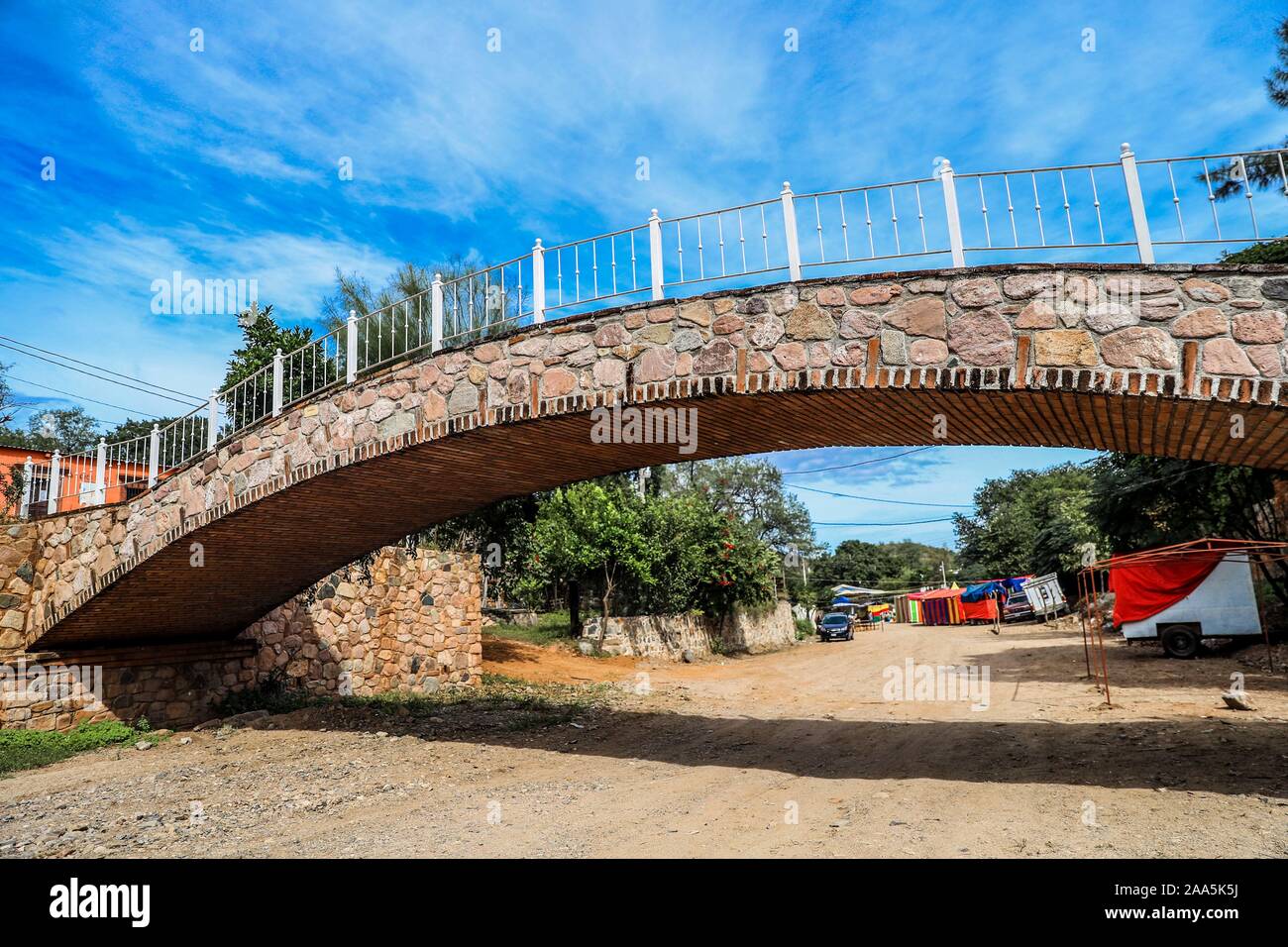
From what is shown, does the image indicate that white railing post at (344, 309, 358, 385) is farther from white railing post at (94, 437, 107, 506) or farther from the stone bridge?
white railing post at (94, 437, 107, 506)

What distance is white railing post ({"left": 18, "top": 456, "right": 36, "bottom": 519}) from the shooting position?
10.5 m

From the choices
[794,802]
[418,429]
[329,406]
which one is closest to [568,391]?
[418,429]

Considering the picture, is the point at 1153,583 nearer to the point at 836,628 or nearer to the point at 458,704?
the point at 458,704

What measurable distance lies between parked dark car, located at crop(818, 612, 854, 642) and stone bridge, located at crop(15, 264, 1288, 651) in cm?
2450

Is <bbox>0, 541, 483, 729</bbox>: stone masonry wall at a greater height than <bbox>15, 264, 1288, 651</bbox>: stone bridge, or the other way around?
<bbox>15, 264, 1288, 651</bbox>: stone bridge

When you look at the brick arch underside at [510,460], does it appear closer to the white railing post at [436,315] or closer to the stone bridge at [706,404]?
the stone bridge at [706,404]

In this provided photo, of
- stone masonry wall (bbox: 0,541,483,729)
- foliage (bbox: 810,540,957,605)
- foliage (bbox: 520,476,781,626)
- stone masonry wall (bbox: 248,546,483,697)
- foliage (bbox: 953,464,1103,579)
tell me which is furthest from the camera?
foliage (bbox: 810,540,957,605)

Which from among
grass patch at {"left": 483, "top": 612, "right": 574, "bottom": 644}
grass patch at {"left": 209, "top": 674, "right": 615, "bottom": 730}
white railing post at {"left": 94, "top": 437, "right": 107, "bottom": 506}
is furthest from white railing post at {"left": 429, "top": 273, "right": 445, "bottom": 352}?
grass patch at {"left": 483, "top": 612, "right": 574, "bottom": 644}

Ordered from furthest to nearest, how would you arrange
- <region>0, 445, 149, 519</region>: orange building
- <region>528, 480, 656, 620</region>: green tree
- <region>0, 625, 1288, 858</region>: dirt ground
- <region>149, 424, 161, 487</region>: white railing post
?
1. <region>528, 480, 656, 620</region>: green tree
2. <region>0, 445, 149, 519</region>: orange building
3. <region>149, 424, 161, 487</region>: white railing post
4. <region>0, 625, 1288, 858</region>: dirt ground

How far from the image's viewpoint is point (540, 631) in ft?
72.1

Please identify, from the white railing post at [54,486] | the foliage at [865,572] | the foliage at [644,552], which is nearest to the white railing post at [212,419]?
the white railing post at [54,486]

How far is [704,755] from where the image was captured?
8.13m

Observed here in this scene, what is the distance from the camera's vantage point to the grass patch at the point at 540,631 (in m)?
20.9
